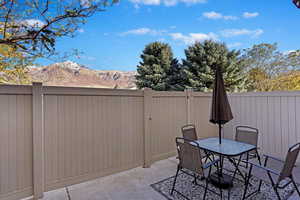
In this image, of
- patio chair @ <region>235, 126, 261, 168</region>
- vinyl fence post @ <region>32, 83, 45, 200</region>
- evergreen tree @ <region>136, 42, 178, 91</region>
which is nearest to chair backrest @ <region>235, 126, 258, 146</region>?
patio chair @ <region>235, 126, 261, 168</region>

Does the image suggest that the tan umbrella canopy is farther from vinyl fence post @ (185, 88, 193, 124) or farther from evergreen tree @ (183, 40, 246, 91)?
evergreen tree @ (183, 40, 246, 91)

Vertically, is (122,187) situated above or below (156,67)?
below

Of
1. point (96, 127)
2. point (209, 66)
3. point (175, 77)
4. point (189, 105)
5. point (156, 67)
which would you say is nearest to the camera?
point (96, 127)

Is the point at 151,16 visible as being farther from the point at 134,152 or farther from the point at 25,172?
the point at 25,172

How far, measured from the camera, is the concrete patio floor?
2.35m

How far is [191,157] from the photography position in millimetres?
2164

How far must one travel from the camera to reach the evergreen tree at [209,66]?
425 inches

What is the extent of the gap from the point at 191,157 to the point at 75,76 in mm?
6395

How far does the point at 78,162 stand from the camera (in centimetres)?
277

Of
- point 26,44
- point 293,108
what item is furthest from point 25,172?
point 293,108

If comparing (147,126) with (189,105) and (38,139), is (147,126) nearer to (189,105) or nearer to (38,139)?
(189,105)

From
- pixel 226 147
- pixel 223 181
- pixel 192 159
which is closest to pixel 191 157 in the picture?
pixel 192 159

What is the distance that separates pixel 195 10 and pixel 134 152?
621 cm

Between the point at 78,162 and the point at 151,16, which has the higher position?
the point at 151,16
